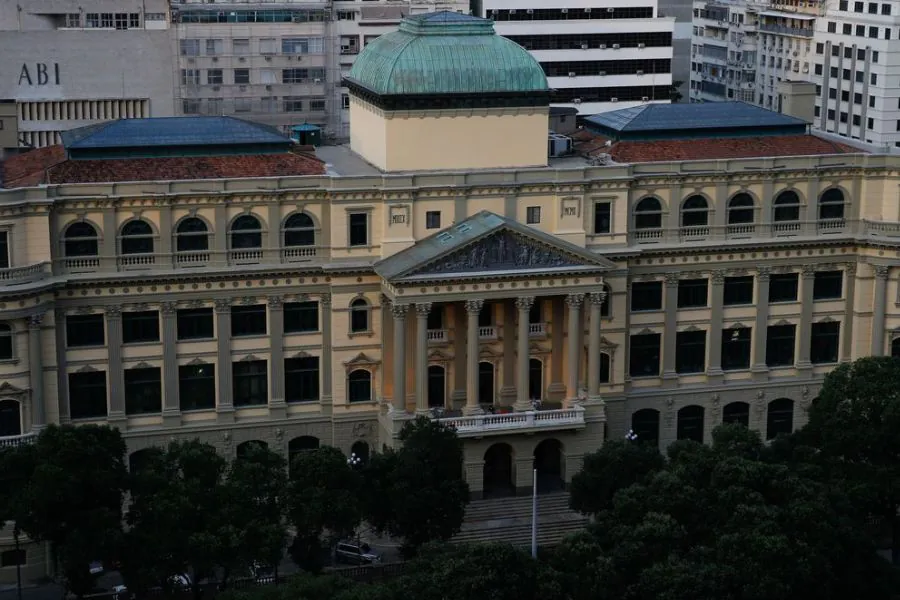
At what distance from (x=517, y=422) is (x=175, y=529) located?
27848 mm

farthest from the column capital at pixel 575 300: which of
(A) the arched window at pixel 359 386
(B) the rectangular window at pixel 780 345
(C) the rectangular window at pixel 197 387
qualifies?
(C) the rectangular window at pixel 197 387

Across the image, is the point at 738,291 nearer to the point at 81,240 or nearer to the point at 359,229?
the point at 359,229

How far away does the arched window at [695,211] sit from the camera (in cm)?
13162

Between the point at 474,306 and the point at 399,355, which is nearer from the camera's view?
the point at 474,306

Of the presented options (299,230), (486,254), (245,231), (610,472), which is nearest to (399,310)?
(486,254)

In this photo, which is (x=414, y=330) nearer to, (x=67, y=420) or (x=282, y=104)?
(x=67, y=420)

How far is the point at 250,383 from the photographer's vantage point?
126 m

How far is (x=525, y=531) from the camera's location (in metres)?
123

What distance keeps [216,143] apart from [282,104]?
201 ft

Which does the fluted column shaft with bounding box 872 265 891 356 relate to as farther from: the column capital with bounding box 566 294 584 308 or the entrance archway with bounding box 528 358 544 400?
the entrance archway with bounding box 528 358 544 400

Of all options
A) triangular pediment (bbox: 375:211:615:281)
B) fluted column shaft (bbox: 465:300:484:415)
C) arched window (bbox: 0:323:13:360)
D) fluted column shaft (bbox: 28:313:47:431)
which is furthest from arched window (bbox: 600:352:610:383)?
arched window (bbox: 0:323:13:360)

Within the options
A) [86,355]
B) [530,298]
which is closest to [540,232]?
[530,298]

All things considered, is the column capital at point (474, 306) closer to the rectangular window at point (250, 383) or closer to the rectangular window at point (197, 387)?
the rectangular window at point (250, 383)

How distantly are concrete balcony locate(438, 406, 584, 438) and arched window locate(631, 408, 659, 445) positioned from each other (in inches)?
318
